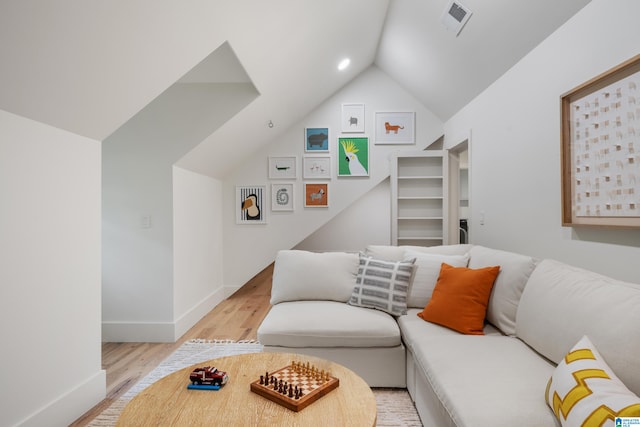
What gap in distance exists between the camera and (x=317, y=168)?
189 inches

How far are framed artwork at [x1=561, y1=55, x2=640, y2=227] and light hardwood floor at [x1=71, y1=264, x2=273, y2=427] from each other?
270cm

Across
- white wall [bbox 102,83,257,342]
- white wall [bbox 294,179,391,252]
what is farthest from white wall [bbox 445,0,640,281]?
white wall [bbox 294,179,391,252]

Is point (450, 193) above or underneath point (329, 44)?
underneath

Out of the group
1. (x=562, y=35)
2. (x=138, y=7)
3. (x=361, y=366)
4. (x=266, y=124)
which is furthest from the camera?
(x=266, y=124)

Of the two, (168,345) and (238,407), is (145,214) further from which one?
(238,407)

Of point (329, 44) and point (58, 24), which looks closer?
point (58, 24)

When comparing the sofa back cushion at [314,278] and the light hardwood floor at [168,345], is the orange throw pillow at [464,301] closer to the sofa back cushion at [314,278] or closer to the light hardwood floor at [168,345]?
the sofa back cushion at [314,278]

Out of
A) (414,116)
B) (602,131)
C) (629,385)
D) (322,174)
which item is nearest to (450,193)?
(414,116)

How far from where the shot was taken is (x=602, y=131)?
1.80 metres

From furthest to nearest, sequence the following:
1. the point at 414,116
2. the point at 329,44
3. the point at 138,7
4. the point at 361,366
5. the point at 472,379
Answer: the point at 414,116 → the point at 329,44 → the point at 361,366 → the point at 138,7 → the point at 472,379

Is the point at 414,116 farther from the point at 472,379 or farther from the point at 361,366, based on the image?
the point at 472,379

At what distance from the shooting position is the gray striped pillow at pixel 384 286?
2527 mm

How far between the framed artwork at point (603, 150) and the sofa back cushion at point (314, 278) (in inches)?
57.5

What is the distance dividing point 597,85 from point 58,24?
2.44 meters
